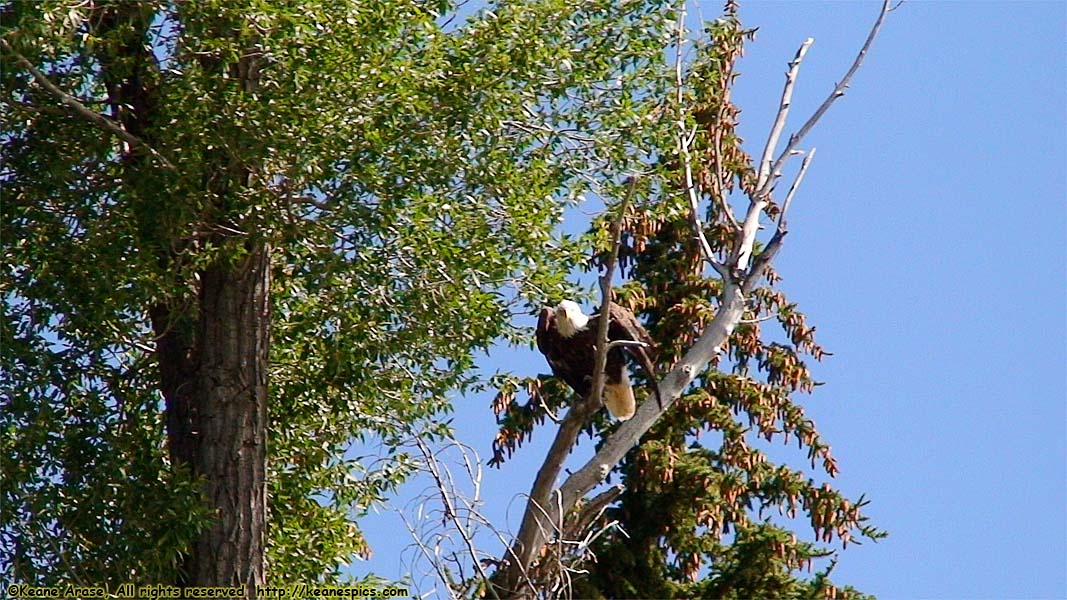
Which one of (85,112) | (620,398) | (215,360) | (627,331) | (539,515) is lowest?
(539,515)

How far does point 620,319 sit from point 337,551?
96.1 inches

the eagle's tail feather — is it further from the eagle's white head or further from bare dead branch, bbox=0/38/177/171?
bare dead branch, bbox=0/38/177/171

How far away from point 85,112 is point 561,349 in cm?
264

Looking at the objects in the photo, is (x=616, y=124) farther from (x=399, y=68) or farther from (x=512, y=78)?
(x=399, y=68)

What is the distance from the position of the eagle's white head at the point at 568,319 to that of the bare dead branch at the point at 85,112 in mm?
2048

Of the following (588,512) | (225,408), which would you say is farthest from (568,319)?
(225,408)

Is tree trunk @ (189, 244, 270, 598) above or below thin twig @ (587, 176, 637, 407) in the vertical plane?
above

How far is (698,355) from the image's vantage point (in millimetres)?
7602

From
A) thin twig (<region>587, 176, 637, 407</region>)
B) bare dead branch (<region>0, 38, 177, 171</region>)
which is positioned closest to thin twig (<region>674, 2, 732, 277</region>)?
thin twig (<region>587, 176, 637, 407</region>)

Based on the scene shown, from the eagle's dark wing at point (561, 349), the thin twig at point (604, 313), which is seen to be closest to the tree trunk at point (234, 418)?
the eagle's dark wing at point (561, 349)

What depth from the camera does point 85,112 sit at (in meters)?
8.05

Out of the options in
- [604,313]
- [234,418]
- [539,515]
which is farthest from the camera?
[234,418]

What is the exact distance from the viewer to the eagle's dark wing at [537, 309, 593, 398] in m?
8.44

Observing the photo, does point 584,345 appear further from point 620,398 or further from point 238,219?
point 238,219
